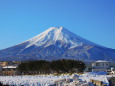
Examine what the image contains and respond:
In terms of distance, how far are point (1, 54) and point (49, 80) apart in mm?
161661

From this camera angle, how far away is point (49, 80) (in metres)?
36.5

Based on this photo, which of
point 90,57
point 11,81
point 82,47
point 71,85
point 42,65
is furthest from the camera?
point 82,47

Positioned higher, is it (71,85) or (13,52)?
(13,52)

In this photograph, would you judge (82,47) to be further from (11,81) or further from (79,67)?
(11,81)

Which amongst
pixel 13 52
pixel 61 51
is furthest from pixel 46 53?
pixel 13 52

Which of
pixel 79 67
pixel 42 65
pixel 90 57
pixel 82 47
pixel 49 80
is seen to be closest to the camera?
pixel 49 80

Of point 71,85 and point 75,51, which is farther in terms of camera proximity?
point 75,51

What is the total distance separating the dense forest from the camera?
5314cm

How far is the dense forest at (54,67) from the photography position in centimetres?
5314

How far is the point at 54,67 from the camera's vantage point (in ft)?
179

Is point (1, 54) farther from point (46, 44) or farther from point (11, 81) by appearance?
point (11, 81)

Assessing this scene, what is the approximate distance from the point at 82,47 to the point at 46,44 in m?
20.5

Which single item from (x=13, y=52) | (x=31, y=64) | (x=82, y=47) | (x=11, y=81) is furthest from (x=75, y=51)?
(x=11, y=81)

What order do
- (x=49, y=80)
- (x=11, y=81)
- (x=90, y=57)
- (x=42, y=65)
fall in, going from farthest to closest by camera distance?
1. (x=90, y=57)
2. (x=42, y=65)
3. (x=11, y=81)
4. (x=49, y=80)
